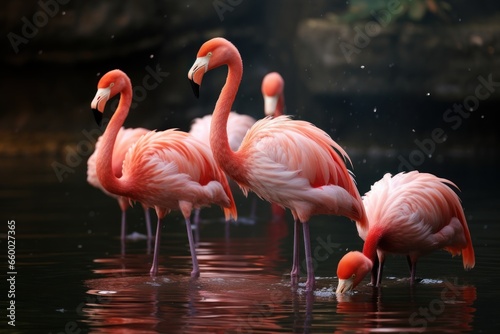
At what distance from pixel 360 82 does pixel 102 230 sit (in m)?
8.82

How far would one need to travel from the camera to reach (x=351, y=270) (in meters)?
5.16

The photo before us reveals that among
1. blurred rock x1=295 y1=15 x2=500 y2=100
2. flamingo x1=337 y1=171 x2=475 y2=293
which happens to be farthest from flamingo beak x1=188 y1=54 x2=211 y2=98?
blurred rock x1=295 y1=15 x2=500 y2=100

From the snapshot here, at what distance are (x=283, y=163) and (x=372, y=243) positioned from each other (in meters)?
0.66

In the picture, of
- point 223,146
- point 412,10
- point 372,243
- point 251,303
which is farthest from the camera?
point 412,10

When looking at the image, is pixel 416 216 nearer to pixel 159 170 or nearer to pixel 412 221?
pixel 412 221

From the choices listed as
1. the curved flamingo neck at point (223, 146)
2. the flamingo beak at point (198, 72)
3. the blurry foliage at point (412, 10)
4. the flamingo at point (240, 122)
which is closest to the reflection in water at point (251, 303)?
the curved flamingo neck at point (223, 146)

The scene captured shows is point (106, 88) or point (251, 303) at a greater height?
point (106, 88)

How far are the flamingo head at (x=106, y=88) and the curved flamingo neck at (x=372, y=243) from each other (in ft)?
5.56

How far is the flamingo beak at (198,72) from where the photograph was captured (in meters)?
5.55

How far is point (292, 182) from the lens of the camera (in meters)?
5.62

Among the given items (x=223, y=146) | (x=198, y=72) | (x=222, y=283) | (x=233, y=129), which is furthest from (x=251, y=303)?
(x=233, y=129)

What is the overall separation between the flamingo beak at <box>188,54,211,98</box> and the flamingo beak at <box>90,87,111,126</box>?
2.03 feet

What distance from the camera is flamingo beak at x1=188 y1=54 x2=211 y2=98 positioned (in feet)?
18.2

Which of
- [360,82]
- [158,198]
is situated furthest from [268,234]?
[360,82]
